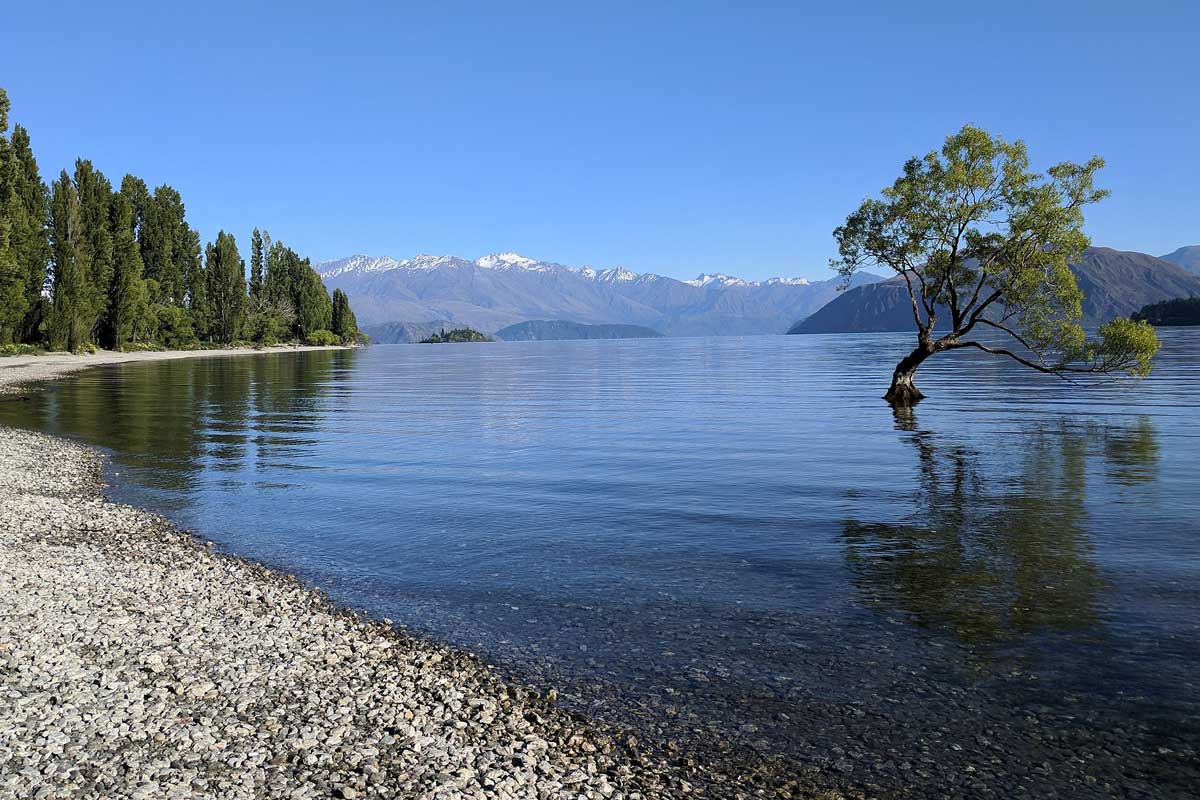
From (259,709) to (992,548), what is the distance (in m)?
16.0

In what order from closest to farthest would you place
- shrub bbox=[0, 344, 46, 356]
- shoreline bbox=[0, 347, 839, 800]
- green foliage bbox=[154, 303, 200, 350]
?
shoreline bbox=[0, 347, 839, 800] < shrub bbox=[0, 344, 46, 356] < green foliage bbox=[154, 303, 200, 350]

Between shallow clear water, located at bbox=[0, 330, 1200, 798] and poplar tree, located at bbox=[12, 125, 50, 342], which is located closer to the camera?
shallow clear water, located at bbox=[0, 330, 1200, 798]

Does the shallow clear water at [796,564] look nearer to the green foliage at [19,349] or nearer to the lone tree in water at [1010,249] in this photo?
the lone tree in water at [1010,249]

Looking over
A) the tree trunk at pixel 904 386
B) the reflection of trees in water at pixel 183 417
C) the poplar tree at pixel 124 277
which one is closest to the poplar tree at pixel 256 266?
the poplar tree at pixel 124 277

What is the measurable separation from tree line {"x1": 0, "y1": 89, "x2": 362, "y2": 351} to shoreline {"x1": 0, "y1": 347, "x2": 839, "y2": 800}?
7301 centimetres

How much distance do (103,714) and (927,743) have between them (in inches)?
397

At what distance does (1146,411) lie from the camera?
46000 millimetres

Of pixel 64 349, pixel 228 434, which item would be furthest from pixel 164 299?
pixel 228 434

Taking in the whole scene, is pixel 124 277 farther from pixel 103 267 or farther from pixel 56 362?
pixel 56 362

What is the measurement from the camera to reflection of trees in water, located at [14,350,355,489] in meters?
33.3

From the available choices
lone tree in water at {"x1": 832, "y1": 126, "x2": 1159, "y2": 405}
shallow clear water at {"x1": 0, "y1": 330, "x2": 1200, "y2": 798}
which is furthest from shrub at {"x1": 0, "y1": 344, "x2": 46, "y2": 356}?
lone tree in water at {"x1": 832, "y1": 126, "x2": 1159, "y2": 405}

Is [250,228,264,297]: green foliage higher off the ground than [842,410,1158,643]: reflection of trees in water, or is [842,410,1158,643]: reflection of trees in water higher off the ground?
[250,228,264,297]: green foliage

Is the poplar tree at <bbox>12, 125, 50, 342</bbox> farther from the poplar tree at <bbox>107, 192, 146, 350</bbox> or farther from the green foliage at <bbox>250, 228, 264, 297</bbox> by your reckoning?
the green foliage at <bbox>250, 228, 264, 297</bbox>

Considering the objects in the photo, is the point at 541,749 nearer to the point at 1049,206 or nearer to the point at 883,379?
the point at 1049,206
